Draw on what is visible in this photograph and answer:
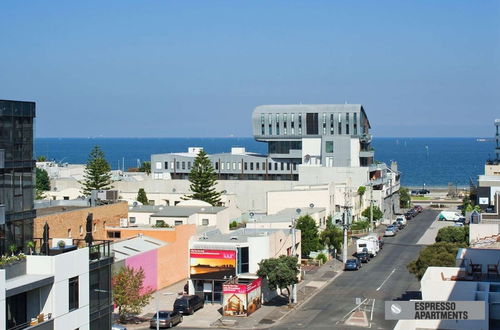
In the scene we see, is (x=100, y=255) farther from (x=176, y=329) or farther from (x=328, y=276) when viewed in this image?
(x=328, y=276)

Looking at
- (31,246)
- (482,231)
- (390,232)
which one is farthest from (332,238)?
(31,246)

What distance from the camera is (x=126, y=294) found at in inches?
1677

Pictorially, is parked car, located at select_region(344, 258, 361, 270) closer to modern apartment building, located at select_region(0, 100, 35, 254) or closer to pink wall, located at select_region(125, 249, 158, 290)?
pink wall, located at select_region(125, 249, 158, 290)

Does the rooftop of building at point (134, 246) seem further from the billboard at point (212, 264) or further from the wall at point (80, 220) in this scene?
the wall at point (80, 220)

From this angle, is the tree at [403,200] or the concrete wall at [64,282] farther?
the tree at [403,200]

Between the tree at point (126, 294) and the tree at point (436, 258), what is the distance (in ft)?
51.3

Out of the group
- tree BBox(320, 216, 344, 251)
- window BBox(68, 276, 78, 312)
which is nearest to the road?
tree BBox(320, 216, 344, 251)

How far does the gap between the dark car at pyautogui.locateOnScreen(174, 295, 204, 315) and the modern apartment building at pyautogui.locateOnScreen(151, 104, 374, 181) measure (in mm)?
55579

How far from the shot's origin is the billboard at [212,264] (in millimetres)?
50656

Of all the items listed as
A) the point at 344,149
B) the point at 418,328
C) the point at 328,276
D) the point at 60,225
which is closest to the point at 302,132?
the point at 344,149

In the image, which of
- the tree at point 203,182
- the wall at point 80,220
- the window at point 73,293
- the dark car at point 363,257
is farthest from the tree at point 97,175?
the window at point 73,293

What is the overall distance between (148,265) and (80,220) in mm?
7293

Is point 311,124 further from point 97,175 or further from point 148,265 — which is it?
point 148,265

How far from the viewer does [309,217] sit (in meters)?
67.4
